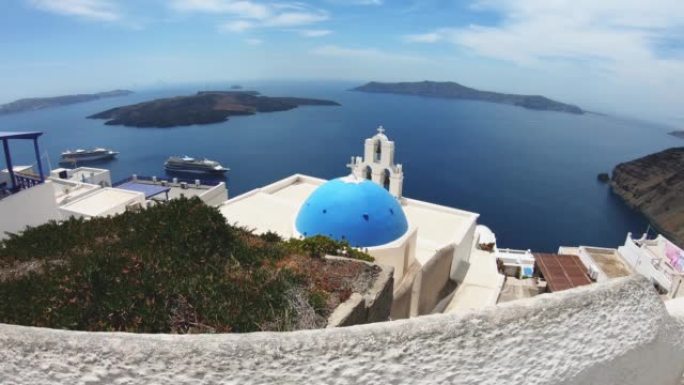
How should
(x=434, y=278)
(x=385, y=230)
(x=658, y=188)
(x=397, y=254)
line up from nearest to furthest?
(x=397, y=254) → (x=385, y=230) → (x=434, y=278) → (x=658, y=188)

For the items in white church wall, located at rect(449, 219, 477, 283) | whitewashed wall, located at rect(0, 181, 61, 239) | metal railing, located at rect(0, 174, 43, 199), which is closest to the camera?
whitewashed wall, located at rect(0, 181, 61, 239)

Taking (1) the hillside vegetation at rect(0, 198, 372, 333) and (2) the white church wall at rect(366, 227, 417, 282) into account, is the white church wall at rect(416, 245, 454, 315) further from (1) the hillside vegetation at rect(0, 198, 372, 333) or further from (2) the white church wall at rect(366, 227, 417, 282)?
(1) the hillside vegetation at rect(0, 198, 372, 333)

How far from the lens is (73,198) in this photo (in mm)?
21688

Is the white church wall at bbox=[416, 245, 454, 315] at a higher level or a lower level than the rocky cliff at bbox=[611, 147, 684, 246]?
higher

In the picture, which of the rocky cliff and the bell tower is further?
the rocky cliff

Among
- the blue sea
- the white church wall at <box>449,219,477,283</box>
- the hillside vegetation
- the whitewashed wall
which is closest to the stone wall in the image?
the hillside vegetation

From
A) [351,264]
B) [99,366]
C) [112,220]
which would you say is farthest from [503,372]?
[112,220]

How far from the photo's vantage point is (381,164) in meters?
18.9

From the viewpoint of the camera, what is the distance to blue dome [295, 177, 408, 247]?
1116cm

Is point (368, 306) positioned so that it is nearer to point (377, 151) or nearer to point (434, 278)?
point (434, 278)

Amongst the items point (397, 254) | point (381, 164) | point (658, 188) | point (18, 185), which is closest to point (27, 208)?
point (18, 185)

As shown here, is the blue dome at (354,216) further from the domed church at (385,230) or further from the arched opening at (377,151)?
the arched opening at (377,151)

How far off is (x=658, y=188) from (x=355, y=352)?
7028 cm

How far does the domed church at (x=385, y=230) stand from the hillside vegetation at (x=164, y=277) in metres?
3.01
